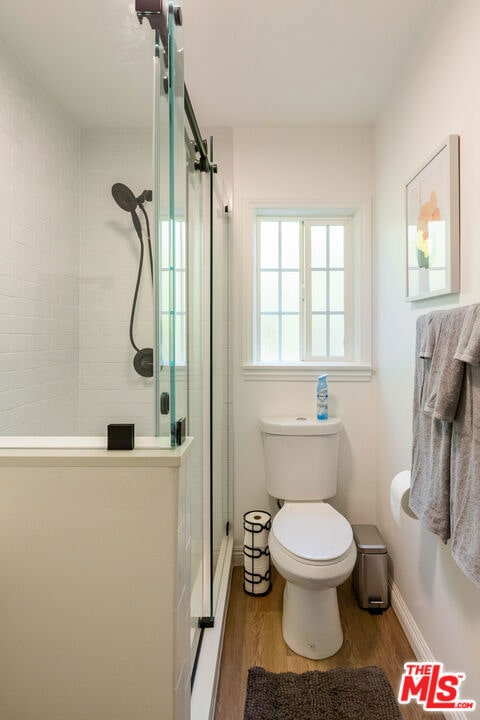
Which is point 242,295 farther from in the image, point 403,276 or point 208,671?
point 208,671

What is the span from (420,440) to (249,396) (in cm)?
97

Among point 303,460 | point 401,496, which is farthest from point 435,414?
point 303,460

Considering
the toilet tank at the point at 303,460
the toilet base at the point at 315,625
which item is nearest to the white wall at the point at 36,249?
the toilet tank at the point at 303,460

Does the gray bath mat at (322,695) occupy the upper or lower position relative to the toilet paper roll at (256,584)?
lower

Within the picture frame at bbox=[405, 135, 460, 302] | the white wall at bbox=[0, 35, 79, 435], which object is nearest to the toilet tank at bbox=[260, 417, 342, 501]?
the picture frame at bbox=[405, 135, 460, 302]

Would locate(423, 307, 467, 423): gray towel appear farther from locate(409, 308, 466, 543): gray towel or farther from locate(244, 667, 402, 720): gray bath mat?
locate(244, 667, 402, 720): gray bath mat

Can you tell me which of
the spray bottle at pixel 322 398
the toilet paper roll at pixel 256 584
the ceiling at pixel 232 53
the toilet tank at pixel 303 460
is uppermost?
the ceiling at pixel 232 53

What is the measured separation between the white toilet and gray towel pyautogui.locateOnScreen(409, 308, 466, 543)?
1.31ft

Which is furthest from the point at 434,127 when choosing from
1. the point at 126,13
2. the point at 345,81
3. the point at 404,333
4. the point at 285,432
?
the point at 285,432

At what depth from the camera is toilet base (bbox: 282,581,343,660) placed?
4.53ft

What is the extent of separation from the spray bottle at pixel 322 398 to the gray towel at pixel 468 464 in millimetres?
904

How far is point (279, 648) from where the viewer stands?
142 cm

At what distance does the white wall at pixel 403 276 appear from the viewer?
104 centimetres

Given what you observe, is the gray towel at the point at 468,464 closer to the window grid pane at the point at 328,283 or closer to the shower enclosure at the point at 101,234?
the shower enclosure at the point at 101,234
